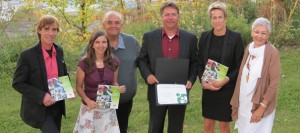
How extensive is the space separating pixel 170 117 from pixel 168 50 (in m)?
0.83

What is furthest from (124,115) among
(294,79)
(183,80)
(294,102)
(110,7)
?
(110,7)

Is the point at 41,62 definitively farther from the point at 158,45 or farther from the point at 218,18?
the point at 218,18

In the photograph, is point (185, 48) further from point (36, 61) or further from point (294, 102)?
point (294, 102)

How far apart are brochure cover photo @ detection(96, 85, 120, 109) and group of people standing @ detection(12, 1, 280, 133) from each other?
0.09 meters

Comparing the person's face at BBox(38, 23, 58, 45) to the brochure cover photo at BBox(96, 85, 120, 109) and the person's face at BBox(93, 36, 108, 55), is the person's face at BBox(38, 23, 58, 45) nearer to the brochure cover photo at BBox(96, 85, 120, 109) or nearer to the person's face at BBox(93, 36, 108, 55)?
the person's face at BBox(93, 36, 108, 55)

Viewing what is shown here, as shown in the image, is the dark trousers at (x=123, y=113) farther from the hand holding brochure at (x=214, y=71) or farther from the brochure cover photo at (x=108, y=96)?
the hand holding brochure at (x=214, y=71)

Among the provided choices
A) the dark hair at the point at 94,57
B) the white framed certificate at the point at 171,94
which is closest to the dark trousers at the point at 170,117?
the white framed certificate at the point at 171,94

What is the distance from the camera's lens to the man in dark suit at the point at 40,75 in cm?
494

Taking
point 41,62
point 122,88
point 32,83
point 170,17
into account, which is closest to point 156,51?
point 170,17

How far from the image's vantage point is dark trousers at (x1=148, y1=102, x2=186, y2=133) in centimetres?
562

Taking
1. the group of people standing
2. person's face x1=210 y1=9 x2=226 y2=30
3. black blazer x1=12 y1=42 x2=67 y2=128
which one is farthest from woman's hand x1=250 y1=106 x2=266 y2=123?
black blazer x1=12 y1=42 x2=67 y2=128

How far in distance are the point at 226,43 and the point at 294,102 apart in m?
3.12

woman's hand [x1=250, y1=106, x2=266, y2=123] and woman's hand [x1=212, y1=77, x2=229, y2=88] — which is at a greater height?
woman's hand [x1=212, y1=77, x2=229, y2=88]

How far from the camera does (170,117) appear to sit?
18.6 feet
